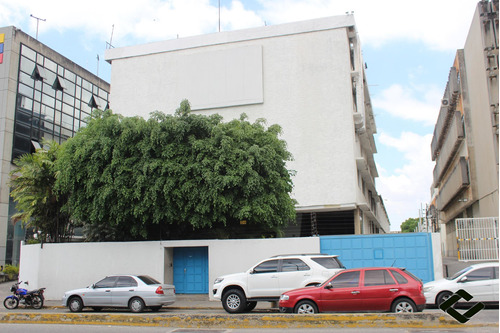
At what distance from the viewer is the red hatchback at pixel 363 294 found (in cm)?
1177

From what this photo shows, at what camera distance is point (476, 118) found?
2783 cm

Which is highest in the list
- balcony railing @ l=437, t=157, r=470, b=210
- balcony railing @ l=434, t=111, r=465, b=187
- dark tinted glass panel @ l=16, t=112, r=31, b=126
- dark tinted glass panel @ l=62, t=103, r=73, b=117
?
dark tinted glass panel @ l=62, t=103, r=73, b=117

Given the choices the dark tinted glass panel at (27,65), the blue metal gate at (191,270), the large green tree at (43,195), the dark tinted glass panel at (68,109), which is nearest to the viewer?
the blue metal gate at (191,270)

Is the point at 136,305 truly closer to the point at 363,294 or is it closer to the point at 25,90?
the point at 363,294

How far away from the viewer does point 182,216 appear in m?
19.7

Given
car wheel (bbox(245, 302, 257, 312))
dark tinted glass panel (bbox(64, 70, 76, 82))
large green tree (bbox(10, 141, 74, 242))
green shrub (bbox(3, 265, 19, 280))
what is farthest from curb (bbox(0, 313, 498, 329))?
dark tinted glass panel (bbox(64, 70, 76, 82))

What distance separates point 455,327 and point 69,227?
68.1 feet

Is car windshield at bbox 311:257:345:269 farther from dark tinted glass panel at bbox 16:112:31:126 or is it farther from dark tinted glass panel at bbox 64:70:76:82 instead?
dark tinted glass panel at bbox 64:70:76:82

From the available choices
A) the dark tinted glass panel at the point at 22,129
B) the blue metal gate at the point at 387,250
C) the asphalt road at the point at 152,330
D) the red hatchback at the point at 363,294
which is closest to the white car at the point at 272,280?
the red hatchback at the point at 363,294

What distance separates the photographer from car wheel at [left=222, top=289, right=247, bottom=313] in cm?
1445

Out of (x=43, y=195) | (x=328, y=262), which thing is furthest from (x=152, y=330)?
(x=43, y=195)

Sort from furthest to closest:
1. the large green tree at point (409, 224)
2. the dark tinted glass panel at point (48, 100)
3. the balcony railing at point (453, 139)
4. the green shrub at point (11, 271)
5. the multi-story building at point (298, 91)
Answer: the large green tree at point (409, 224) < the dark tinted glass panel at point (48, 100) < the green shrub at point (11, 271) < the balcony railing at point (453, 139) < the multi-story building at point (298, 91)

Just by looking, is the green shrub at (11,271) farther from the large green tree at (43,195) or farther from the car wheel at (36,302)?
the car wheel at (36,302)

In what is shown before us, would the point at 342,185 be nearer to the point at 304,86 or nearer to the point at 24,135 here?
the point at 304,86
